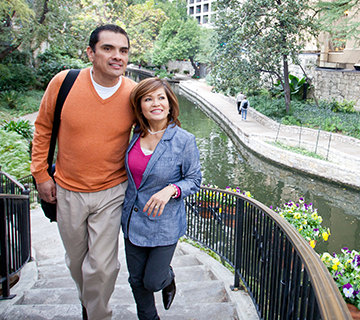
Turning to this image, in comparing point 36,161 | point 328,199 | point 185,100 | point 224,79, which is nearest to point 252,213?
point 36,161

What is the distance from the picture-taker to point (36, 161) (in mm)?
2285

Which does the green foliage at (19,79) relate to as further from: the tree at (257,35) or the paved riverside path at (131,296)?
the paved riverside path at (131,296)

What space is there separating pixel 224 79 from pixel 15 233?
16.3m

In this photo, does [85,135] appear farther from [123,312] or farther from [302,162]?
[302,162]

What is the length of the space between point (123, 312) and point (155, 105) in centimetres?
153

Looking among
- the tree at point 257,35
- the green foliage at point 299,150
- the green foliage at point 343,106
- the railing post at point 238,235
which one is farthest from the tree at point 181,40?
the railing post at point 238,235

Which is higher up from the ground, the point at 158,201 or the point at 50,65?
the point at 50,65

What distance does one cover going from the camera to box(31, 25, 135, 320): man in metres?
2.23

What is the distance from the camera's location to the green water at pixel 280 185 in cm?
858

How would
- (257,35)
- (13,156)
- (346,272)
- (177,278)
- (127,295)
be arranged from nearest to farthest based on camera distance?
1. (127,295)
2. (346,272)
3. (177,278)
4. (13,156)
5. (257,35)

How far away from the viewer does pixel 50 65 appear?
2472 centimetres

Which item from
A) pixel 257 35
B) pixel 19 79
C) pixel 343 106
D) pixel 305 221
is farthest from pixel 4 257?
pixel 19 79

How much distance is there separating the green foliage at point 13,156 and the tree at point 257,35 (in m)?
10.4

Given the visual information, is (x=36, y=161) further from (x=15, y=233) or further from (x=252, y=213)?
(x=252, y=213)
